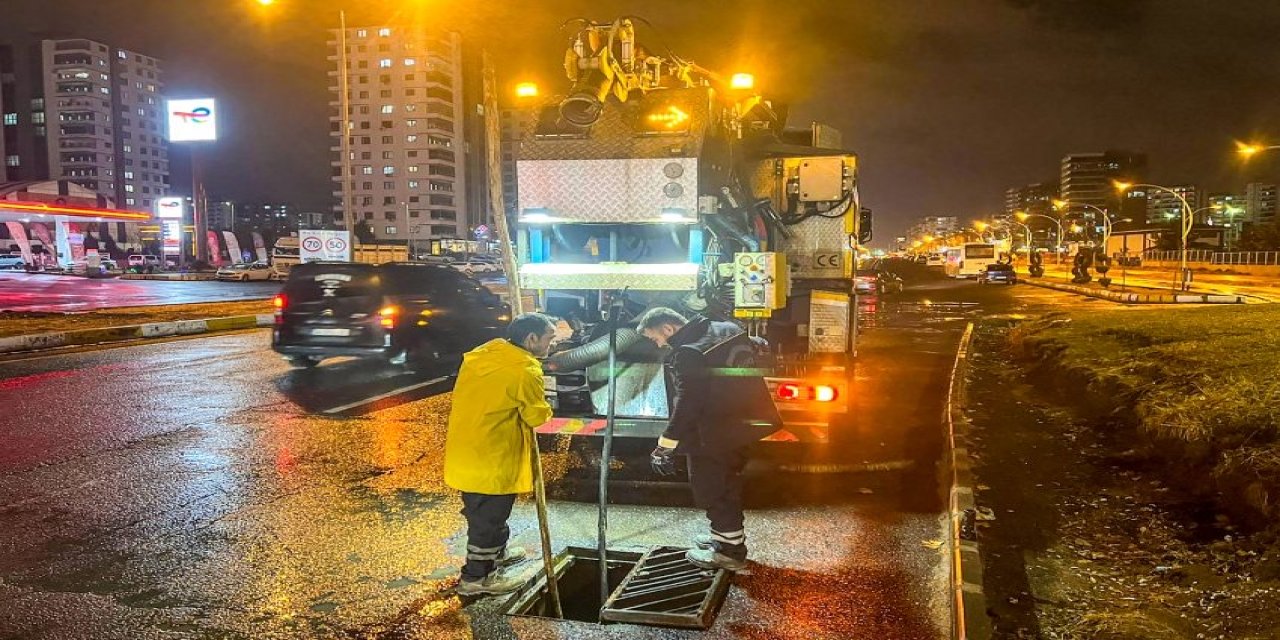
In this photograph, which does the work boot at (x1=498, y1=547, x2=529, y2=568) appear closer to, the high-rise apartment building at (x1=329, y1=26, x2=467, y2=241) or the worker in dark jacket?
the worker in dark jacket

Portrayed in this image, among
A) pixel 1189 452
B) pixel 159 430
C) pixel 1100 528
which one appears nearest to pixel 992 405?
pixel 1189 452

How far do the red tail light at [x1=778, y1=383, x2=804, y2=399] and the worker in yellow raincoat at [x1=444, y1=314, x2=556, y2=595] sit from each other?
3.01 metres

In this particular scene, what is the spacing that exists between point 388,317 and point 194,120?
146 feet

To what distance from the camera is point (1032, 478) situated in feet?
23.6

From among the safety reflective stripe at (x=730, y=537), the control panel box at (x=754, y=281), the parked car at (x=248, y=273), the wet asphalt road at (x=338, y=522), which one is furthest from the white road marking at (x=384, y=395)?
the parked car at (x=248, y=273)

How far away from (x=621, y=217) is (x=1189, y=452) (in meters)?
4.94

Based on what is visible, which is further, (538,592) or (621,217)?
(621,217)

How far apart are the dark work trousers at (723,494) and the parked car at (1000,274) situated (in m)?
51.7

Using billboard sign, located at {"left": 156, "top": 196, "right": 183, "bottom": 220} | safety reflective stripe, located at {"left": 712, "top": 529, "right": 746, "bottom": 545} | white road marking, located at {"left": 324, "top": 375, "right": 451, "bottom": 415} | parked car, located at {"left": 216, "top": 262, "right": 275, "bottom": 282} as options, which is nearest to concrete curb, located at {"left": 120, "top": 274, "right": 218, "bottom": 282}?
parked car, located at {"left": 216, "top": 262, "right": 275, "bottom": 282}

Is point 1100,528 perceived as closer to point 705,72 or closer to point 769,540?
point 769,540

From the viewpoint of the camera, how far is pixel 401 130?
122125 mm

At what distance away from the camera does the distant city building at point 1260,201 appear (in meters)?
181

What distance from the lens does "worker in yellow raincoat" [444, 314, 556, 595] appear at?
4703 mm

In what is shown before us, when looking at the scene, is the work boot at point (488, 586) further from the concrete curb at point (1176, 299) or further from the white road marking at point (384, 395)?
the concrete curb at point (1176, 299)
